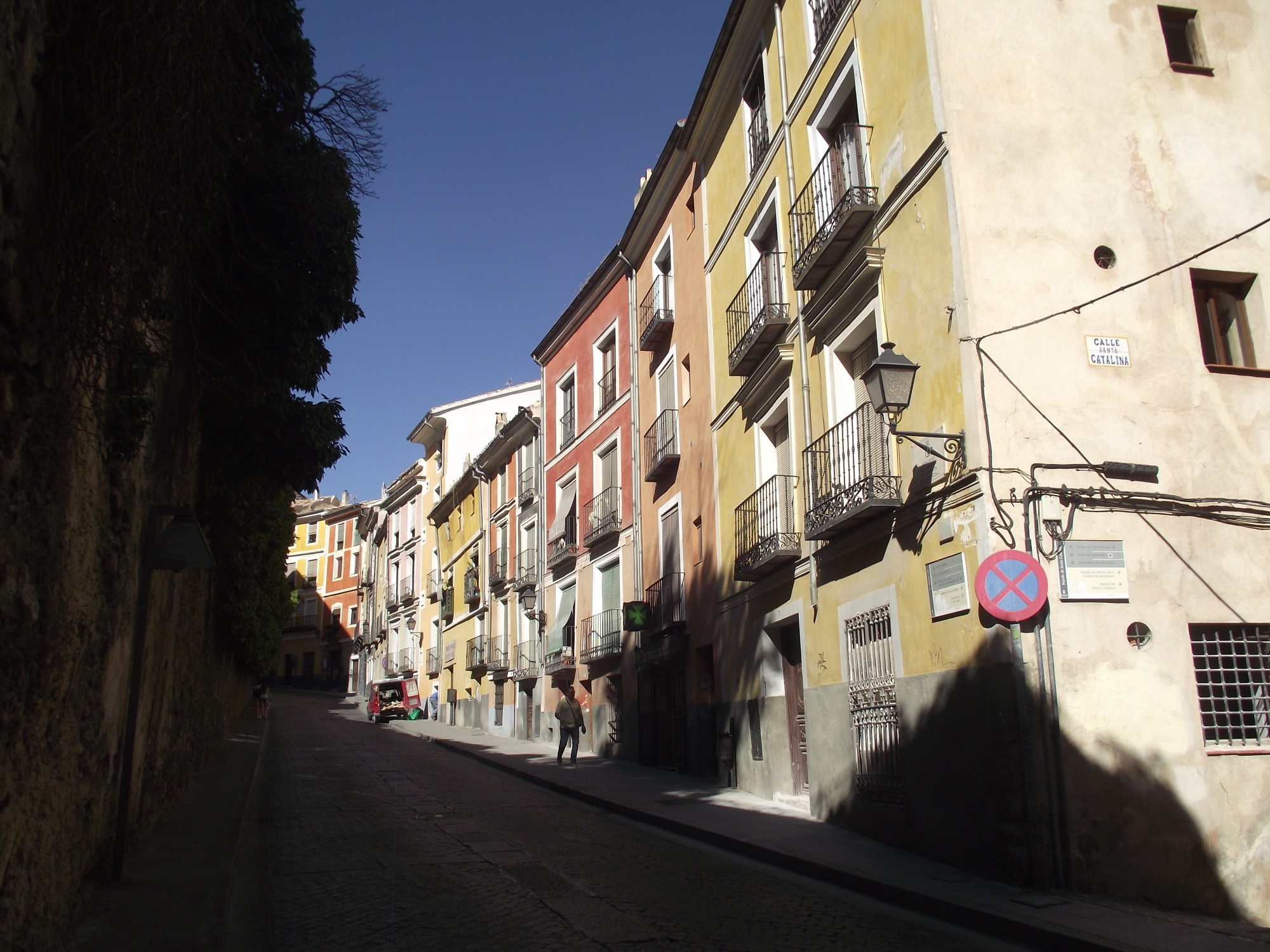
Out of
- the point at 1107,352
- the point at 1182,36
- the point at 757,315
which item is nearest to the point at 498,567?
the point at 757,315

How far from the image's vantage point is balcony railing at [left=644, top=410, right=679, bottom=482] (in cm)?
1944

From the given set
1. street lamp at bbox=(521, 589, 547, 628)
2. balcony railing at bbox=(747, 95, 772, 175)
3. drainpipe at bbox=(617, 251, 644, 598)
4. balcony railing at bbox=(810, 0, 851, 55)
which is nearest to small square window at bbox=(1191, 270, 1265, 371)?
balcony railing at bbox=(810, 0, 851, 55)

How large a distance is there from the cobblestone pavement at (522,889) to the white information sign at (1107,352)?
16.8 feet

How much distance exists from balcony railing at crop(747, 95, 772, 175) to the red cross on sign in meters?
8.48

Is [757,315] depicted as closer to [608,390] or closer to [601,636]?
[608,390]

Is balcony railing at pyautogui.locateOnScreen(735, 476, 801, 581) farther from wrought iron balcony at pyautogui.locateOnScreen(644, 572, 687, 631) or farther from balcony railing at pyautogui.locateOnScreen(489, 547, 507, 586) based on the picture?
balcony railing at pyautogui.locateOnScreen(489, 547, 507, 586)

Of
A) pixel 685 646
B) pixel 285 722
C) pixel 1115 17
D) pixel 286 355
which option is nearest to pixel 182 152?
pixel 286 355

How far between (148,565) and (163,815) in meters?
4.31

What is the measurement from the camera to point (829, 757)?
1192 centimetres

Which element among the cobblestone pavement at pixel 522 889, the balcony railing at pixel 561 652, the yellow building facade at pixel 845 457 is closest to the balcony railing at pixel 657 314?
the yellow building facade at pixel 845 457

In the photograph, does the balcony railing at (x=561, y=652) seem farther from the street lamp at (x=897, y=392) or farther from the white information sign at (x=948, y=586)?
the street lamp at (x=897, y=392)

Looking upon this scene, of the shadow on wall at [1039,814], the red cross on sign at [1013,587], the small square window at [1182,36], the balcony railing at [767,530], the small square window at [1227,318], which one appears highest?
the small square window at [1182,36]

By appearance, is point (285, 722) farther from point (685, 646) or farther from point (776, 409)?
point (776, 409)

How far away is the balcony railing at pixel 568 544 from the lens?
2511cm
